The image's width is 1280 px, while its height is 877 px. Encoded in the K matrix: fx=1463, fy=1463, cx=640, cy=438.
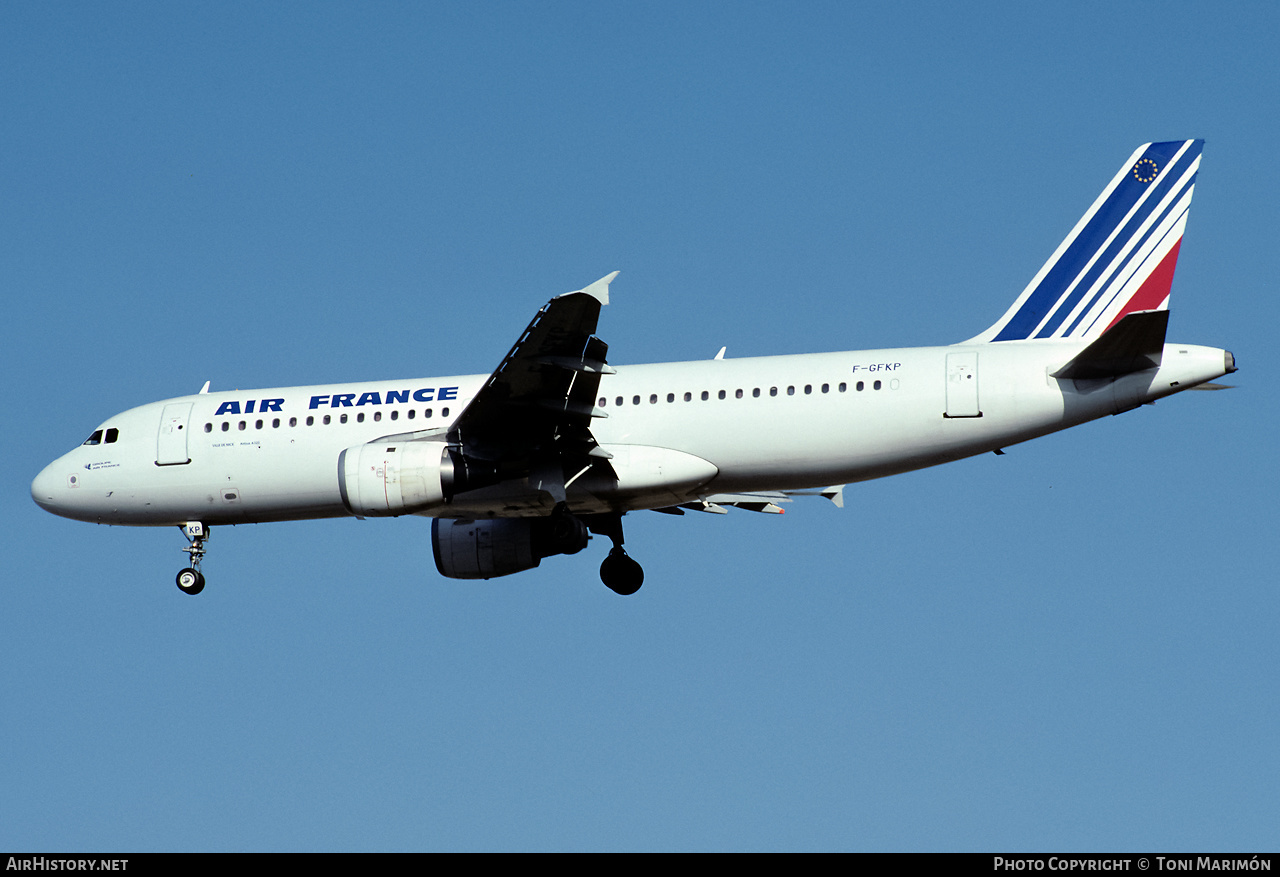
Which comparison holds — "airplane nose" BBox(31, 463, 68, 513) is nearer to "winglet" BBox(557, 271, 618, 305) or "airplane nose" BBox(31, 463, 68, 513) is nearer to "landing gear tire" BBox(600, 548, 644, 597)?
"landing gear tire" BBox(600, 548, 644, 597)

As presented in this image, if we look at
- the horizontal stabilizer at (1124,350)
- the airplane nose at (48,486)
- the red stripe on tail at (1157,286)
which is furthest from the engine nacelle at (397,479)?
the red stripe on tail at (1157,286)

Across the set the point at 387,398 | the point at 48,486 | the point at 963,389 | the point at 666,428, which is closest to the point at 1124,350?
the point at 963,389

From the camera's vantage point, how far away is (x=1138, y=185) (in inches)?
928

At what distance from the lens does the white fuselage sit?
22.3m

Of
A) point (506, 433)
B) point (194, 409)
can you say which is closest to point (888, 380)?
point (506, 433)

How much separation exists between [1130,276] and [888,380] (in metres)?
4.28

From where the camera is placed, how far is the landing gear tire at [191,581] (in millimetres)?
25875

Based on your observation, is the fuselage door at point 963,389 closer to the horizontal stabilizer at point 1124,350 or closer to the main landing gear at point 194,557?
the horizontal stabilizer at point 1124,350

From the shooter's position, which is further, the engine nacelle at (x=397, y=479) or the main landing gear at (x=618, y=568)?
the main landing gear at (x=618, y=568)

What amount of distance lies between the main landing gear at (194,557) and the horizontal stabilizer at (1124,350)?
14906mm

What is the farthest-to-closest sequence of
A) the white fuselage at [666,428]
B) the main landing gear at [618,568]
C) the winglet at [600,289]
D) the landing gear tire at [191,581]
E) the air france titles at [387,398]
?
1. the main landing gear at [618,568]
2. the landing gear tire at [191,581]
3. the air france titles at [387,398]
4. the white fuselage at [666,428]
5. the winglet at [600,289]

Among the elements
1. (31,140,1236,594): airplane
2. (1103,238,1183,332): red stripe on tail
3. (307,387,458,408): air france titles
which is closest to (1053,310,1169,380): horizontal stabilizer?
(31,140,1236,594): airplane

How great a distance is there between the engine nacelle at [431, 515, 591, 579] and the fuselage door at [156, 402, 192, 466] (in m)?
4.99

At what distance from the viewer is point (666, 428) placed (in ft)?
77.7
